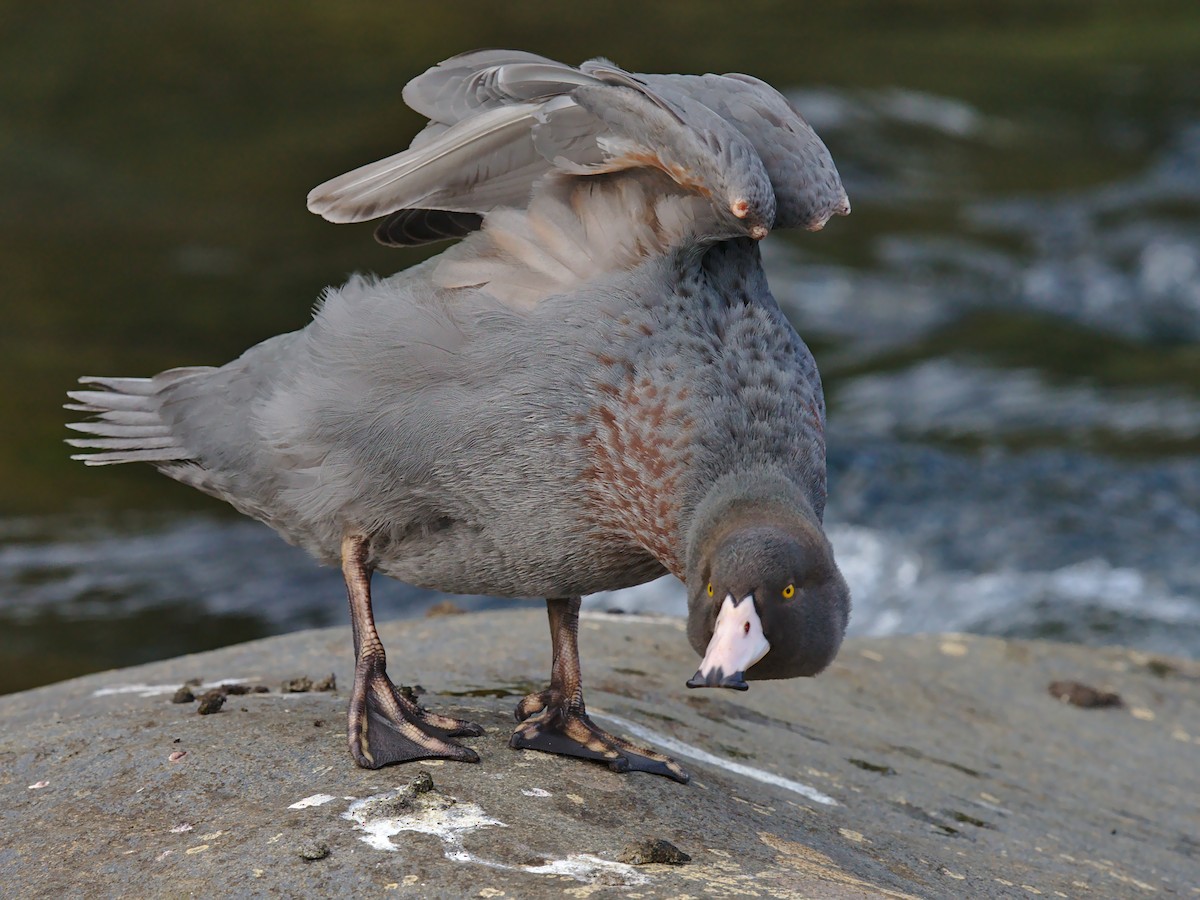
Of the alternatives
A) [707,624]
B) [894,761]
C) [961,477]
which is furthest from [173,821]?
[961,477]

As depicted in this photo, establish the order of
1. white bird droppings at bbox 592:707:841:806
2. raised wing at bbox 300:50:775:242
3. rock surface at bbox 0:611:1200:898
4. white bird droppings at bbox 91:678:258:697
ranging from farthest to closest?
white bird droppings at bbox 91:678:258:697
white bird droppings at bbox 592:707:841:806
raised wing at bbox 300:50:775:242
rock surface at bbox 0:611:1200:898

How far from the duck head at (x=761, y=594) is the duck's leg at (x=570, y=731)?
3.10ft

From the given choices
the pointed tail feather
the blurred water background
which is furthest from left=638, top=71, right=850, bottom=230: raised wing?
the blurred water background

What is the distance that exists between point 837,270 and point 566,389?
1459cm

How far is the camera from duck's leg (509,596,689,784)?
5.43m

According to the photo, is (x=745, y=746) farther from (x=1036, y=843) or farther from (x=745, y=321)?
(x=745, y=321)

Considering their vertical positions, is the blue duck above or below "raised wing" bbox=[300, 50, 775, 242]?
below

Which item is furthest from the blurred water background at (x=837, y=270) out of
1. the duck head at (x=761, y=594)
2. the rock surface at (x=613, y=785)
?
the duck head at (x=761, y=594)

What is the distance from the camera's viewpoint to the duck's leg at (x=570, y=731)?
543 centimetres

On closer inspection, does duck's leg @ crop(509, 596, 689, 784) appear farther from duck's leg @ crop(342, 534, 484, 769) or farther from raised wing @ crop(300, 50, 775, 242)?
raised wing @ crop(300, 50, 775, 242)

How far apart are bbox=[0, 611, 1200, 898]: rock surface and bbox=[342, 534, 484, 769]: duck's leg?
0.27ft

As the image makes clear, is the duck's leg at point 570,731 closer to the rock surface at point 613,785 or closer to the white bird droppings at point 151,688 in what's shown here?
the rock surface at point 613,785

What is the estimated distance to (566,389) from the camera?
511 cm

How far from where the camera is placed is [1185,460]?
13.9 meters
